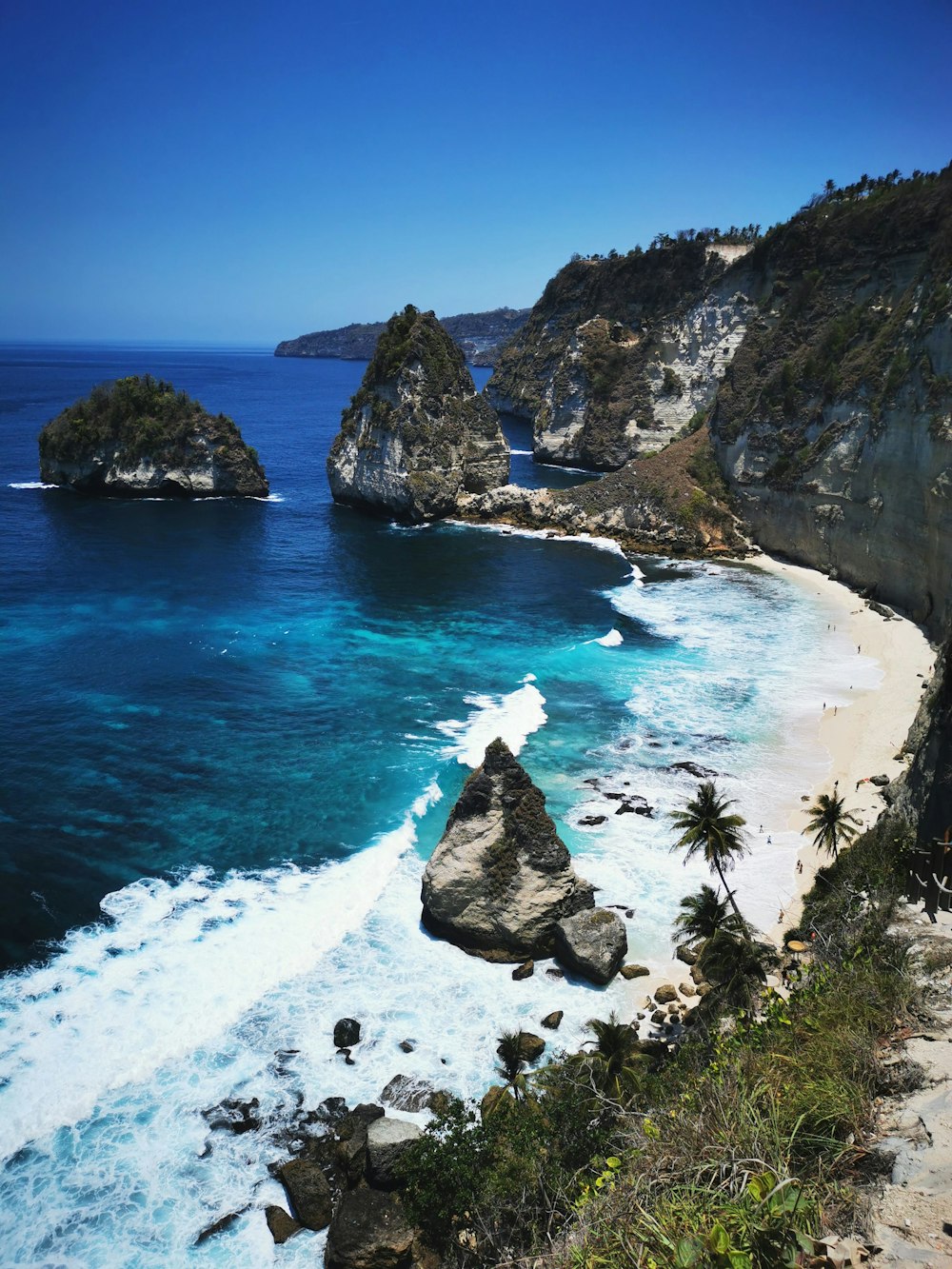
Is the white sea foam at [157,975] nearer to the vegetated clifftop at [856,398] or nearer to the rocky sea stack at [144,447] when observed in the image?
the vegetated clifftop at [856,398]

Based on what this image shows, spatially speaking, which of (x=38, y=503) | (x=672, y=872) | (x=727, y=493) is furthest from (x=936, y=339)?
(x=38, y=503)

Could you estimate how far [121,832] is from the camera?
3234 cm

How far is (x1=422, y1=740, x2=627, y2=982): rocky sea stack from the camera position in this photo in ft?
87.7

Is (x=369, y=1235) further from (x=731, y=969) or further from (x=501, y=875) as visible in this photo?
(x=731, y=969)

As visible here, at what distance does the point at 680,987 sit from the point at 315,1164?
38.6 feet

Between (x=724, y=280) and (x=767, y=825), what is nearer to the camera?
(x=767, y=825)

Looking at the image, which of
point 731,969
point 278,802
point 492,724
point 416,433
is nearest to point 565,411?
point 416,433

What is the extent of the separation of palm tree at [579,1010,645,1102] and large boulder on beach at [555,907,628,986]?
3.33 metres

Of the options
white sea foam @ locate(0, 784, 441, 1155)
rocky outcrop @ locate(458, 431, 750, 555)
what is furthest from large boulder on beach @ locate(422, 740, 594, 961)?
rocky outcrop @ locate(458, 431, 750, 555)

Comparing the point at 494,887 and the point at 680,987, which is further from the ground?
the point at 494,887

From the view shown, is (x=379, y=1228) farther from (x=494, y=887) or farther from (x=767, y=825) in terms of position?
(x=767, y=825)

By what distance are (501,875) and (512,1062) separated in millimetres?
6104

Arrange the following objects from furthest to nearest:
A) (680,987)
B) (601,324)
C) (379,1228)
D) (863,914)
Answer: (601,324), (680,987), (863,914), (379,1228)

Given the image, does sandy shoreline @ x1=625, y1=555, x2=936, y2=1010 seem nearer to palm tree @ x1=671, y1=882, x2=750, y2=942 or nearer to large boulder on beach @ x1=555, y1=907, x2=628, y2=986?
large boulder on beach @ x1=555, y1=907, x2=628, y2=986
